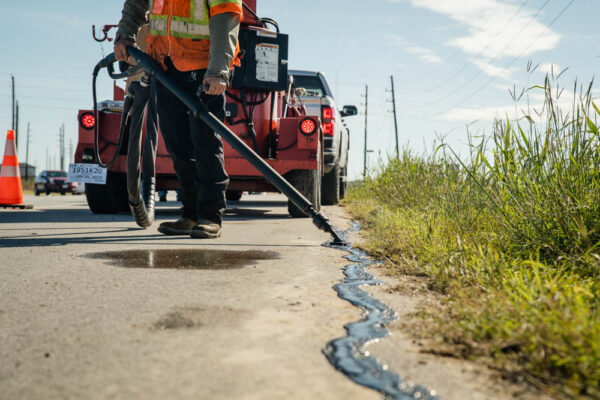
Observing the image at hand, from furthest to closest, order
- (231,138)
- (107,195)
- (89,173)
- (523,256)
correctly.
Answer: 1. (107,195)
2. (89,173)
3. (231,138)
4. (523,256)

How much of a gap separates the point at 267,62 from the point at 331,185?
3467 millimetres

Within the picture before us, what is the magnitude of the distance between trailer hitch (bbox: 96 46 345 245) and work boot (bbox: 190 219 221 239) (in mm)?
621

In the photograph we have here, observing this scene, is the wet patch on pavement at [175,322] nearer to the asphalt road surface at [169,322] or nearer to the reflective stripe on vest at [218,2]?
the asphalt road surface at [169,322]

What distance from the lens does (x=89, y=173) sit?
638 cm

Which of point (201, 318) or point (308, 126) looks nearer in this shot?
point (201, 318)

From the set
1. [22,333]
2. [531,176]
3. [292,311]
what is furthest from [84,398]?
[531,176]

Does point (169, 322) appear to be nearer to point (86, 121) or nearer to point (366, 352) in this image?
point (366, 352)

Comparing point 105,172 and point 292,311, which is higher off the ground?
point 105,172

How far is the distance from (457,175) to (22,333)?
4.39 metres

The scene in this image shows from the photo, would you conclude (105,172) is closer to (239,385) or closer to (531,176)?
(531,176)

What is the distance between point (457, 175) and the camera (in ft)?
18.4

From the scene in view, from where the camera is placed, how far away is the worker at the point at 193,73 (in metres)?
4.14

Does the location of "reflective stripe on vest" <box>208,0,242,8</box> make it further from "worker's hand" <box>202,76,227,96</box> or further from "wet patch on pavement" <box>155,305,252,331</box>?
"wet patch on pavement" <box>155,305,252,331</box>

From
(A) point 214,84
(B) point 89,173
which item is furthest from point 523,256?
(B) point 89,173
